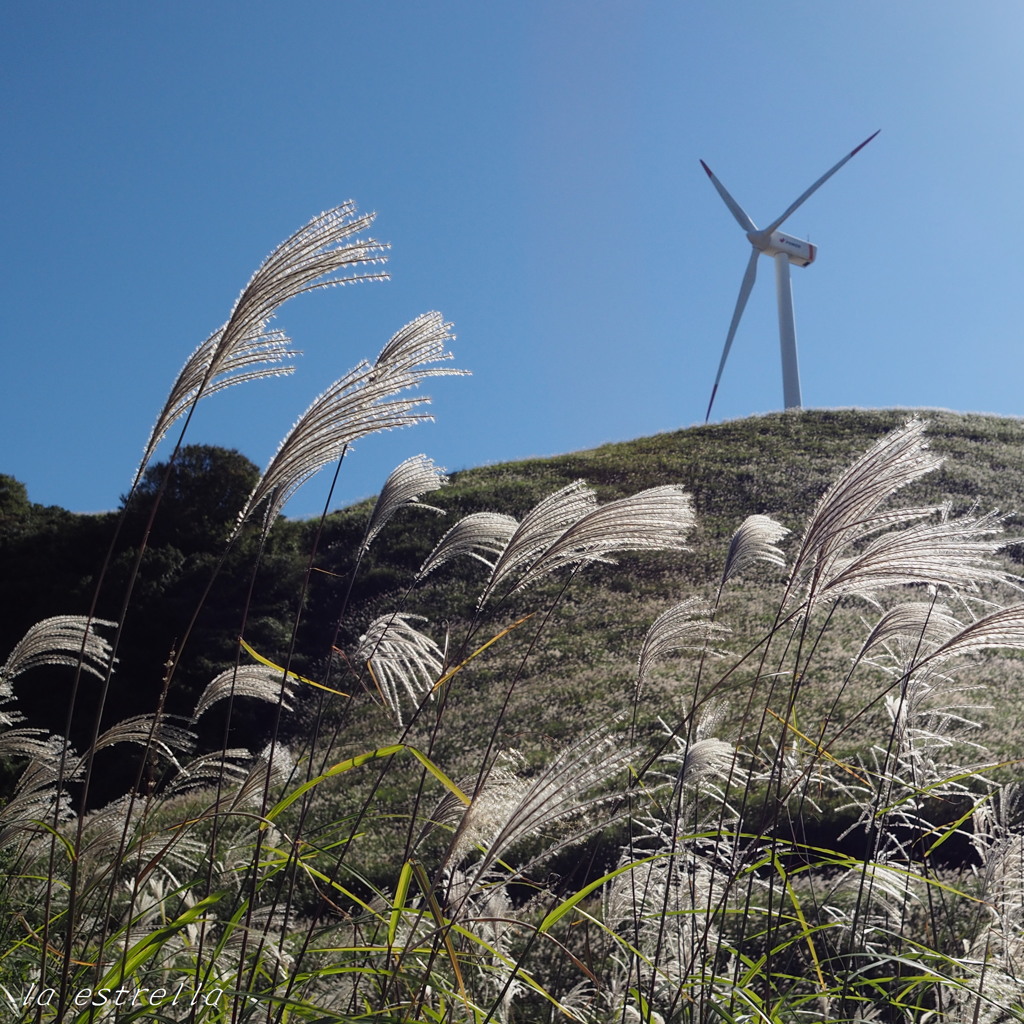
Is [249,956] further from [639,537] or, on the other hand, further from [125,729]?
[639,537]

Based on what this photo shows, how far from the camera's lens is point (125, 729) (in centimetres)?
338

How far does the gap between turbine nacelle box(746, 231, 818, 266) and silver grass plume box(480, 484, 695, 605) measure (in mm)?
46256

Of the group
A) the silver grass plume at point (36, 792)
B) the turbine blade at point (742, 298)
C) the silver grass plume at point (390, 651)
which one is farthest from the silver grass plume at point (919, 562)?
the turbine blade at point (742, 298)

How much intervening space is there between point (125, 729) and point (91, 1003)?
1446 millimetres

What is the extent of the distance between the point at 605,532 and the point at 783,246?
173ft

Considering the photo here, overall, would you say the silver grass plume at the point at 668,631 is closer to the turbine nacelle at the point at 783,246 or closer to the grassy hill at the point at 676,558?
the grassy hill at the point at 676,558

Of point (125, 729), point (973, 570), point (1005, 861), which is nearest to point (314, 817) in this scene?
point (125, 729)

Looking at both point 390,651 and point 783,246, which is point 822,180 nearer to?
point 783,246

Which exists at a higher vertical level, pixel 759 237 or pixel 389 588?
pixel 759 237

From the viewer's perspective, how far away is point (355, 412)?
226 centimetres

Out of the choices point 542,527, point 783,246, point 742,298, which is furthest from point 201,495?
point 783,246

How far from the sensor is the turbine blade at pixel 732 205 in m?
Result: 46.0

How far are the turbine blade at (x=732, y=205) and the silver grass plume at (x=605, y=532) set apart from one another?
47.4 metres

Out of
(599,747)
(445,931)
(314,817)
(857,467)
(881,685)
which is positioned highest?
(857,467)
